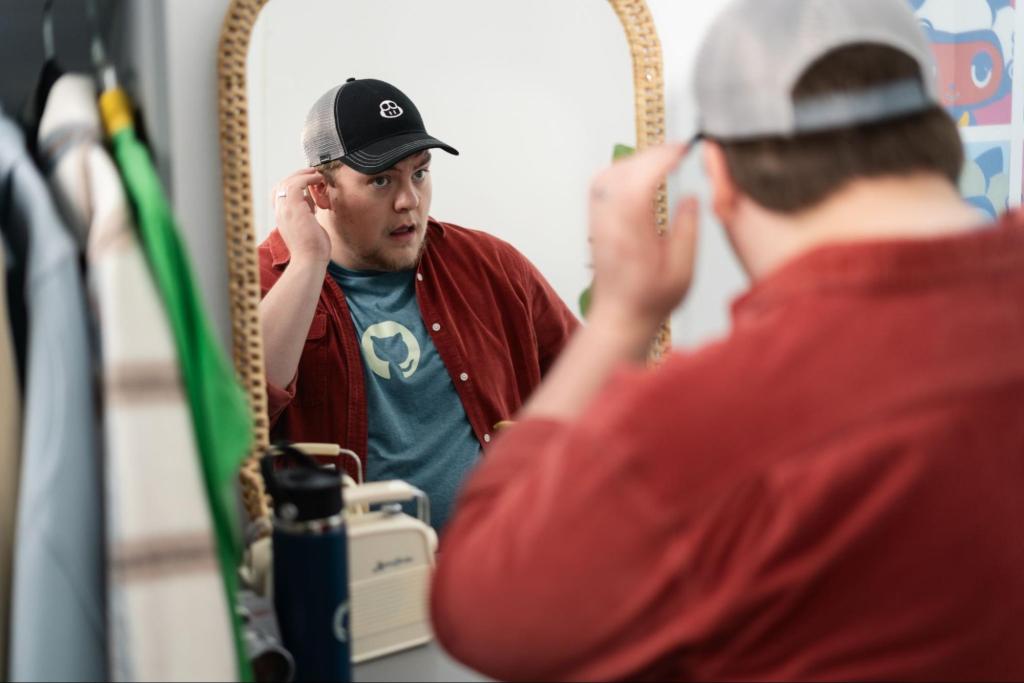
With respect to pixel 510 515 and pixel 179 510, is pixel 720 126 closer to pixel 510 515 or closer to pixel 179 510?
pixel 510 515

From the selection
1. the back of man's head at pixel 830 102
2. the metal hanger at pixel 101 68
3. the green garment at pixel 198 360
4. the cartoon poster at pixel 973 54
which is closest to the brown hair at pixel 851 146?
the back of man's head at pixel 830 102

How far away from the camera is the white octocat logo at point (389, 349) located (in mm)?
1187

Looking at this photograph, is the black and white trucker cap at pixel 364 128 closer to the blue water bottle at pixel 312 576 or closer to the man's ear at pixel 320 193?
the man's ear at pixel 320 193

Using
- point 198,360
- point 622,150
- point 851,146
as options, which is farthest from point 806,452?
point 622,150

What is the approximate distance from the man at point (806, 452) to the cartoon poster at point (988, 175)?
1.10m

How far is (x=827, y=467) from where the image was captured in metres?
0.57

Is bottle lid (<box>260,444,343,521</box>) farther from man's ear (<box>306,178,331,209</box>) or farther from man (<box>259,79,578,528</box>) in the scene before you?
man's ear (<box>306,178,331,209</box>)

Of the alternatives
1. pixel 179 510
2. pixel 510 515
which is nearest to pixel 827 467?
pixel 510 515

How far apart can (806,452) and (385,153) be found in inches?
28.7

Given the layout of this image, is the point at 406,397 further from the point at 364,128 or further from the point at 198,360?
the point at 198,360

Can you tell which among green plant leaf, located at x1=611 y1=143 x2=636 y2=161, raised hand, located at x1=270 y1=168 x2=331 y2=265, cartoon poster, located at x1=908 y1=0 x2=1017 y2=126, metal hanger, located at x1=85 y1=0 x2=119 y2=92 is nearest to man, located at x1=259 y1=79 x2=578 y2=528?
raised hand, located at x1=270 y1=168 x2=331 y2=265

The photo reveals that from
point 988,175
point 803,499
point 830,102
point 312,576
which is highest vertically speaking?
point 830,102

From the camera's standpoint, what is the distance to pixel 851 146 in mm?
646

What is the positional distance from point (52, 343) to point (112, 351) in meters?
0.06
